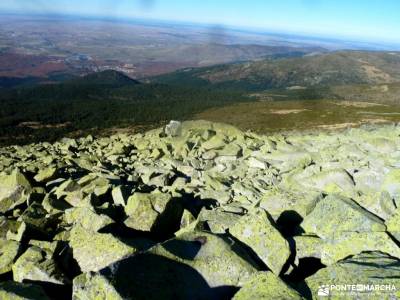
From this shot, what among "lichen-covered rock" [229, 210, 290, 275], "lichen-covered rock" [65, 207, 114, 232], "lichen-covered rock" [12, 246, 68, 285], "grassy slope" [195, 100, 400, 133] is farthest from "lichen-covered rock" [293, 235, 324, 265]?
"grassy slope" [195, 100, 400, 133]

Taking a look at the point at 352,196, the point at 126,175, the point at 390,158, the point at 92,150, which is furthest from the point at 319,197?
the point at 92,150

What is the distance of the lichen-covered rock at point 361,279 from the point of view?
637 centimetres

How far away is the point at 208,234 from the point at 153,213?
2.78 metres

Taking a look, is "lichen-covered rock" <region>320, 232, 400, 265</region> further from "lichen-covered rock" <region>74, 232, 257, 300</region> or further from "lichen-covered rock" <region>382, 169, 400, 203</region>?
"lichen-covered rock" <region>382, 169, 400, 203</region>

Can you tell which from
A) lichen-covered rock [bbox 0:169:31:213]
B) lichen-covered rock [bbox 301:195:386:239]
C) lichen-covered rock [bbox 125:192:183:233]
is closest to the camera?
lichen-covered rock [bbox 301:195:386:239]

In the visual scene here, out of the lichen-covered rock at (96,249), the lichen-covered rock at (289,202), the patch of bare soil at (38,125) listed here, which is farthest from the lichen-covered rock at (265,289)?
the patch of bare soil at (38,125)

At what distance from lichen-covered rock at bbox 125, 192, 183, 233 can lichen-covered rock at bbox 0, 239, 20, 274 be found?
2993 millimetres

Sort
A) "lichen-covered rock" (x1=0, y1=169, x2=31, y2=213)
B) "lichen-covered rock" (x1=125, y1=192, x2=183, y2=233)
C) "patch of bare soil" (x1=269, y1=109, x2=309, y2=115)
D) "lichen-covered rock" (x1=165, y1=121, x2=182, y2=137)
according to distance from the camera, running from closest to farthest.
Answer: "lichen-covered rock" (x1=125, y1=192, x2=183, y2=233) < "lichen-covered rock" (x1=0, y1=169, x2=31, y2=213) < "lichen-covered rock" (x1=165, y1=121, x2=182, y2=137) < "patch of bare soil" (x1=269, y1=109, x2=309, y2=115)

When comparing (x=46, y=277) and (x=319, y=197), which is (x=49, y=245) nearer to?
(x=46, y=277)

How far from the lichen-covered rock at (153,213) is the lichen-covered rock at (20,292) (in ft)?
13.2

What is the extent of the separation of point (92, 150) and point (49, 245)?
19330 mm

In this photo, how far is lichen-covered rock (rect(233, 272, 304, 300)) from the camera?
6.17 meters

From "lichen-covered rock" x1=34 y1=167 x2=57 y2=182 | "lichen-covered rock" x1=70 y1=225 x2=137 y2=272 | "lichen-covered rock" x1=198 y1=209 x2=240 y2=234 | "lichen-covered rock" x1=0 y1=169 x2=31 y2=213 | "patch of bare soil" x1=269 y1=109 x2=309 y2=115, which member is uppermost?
"lichen-covered rock" x1=70 y1=225 x2=137 y2=272

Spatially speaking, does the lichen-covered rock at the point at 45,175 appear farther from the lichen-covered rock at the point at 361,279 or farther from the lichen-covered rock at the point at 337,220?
the lichen-covered rock at the point at 361,279
